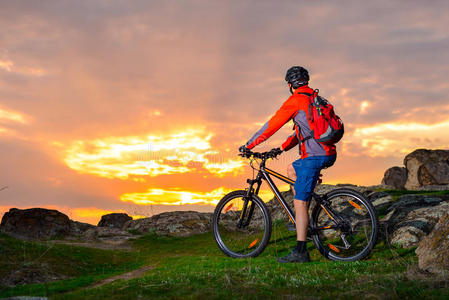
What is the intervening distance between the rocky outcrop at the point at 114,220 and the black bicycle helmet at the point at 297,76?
16.5 meters

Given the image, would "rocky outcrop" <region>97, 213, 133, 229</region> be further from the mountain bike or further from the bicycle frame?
the bicycle frame

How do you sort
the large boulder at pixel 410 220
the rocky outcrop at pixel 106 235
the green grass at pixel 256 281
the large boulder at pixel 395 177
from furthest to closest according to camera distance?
the large boulder at pixel 395 177 → the rocky outcrop at pixel 106 235 → the large boulder at pixel 410 220 → the green grass at pixel 256 281

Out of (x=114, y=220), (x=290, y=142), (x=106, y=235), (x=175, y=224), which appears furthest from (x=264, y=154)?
(x=114, y=220)

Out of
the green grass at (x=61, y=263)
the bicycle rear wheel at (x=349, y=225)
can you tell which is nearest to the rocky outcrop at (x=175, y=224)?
the green grass at (x=61, y=263)

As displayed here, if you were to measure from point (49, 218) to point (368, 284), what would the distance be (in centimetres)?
1723

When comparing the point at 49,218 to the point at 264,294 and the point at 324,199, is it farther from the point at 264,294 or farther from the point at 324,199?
the point at 264,294

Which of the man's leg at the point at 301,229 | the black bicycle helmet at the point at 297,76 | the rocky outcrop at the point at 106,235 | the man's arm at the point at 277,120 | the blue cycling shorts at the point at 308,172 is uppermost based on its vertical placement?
the black bicycle helmet at the point at 297,76

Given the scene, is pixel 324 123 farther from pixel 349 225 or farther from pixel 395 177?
pixel 395 177

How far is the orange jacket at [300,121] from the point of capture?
7930mm

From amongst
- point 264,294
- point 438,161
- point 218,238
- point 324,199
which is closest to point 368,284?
Answer: point 264,294

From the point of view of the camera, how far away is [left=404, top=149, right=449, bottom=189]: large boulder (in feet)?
106

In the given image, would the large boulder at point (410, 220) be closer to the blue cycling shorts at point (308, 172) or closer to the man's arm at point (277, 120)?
the blue cycling shorts at point (308, 172)

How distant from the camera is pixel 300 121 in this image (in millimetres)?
8070

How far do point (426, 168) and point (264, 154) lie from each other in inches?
1110
